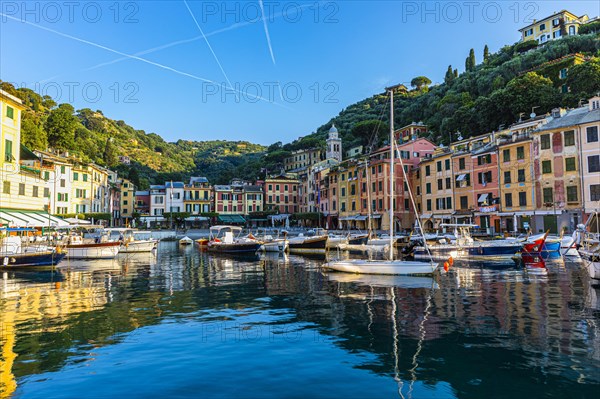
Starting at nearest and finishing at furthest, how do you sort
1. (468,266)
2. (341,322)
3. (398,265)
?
(341,322)
(398,265)
(468,266)

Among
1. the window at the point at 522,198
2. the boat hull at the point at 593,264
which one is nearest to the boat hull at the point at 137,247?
the boat hull at the point at 593,264

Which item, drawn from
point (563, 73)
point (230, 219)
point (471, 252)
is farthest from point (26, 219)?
point (563, 73)

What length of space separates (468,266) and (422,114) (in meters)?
84.3

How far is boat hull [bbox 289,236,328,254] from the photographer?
153ft

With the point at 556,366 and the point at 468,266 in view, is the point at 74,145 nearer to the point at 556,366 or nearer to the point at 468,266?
the point at 468,266

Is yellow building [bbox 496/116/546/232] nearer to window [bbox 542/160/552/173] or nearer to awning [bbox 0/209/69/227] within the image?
window [bbox 542/160/552/173]

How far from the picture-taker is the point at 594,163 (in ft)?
136

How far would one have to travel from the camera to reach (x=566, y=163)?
143 ft

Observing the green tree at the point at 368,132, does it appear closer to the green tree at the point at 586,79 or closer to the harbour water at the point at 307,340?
the green tree at the point at 586,79

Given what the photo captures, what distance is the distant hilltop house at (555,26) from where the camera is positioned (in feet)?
327

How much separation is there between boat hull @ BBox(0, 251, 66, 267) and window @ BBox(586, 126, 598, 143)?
5114 centimetres

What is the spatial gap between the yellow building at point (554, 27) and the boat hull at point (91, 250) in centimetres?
11110

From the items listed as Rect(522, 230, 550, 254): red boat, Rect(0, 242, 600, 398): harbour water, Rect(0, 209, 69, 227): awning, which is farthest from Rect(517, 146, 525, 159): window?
Rect(0, 209, 69, 227): awning

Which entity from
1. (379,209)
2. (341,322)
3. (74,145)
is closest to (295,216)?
(379,209)
